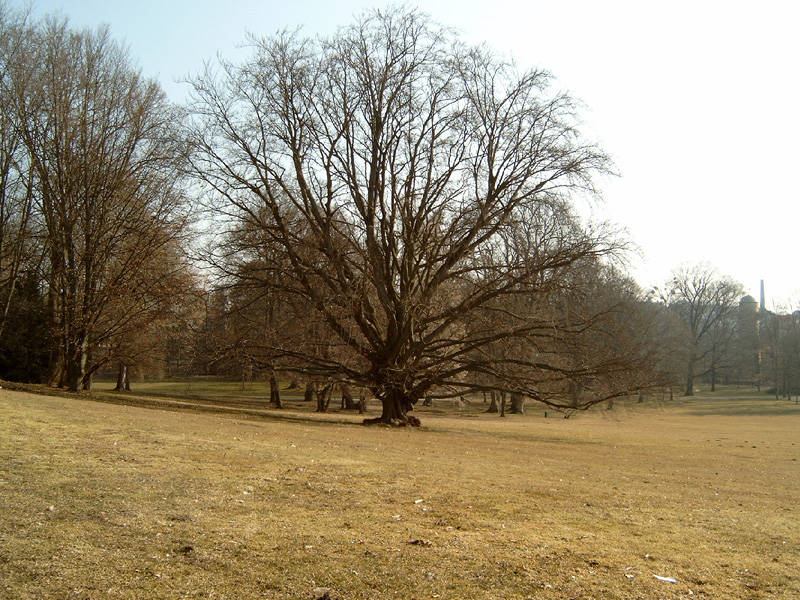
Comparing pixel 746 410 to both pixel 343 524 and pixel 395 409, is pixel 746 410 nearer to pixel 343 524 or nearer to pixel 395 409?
pixel 395 409

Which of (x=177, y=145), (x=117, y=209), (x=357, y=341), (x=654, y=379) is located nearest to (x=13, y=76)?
(x=117, y=209)

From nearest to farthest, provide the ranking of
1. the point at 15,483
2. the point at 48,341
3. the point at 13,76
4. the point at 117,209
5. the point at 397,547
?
the point at 397,547 < the point at 15,483 < the point at 13,76 < the point at 117,209 < the point at 48,341

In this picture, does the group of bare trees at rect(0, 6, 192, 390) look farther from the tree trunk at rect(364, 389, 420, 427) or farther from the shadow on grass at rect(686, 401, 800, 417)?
the shadow on grass at rect(686, 401, 800, 417)

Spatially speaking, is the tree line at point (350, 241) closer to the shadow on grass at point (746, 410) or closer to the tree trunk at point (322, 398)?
the tree trunk at point (322, 398)

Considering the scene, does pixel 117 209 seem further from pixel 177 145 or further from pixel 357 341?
pixel 357 341

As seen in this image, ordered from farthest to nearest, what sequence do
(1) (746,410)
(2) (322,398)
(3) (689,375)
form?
(3) (689,375) < (1) (746,410) < (2) (322,398)

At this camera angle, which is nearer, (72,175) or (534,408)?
(72,175)

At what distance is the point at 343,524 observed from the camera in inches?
277

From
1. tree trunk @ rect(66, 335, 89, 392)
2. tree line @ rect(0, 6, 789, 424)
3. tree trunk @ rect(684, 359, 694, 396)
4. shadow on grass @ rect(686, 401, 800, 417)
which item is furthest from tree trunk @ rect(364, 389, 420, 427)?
tree trunk @ rect(684, 359, 694, 396)

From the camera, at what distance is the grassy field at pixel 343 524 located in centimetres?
527

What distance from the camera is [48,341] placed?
30.0 metres

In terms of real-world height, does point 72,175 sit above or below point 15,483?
above

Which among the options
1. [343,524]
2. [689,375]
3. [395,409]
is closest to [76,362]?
[395,409]

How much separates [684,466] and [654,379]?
21.6 ft
